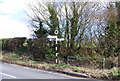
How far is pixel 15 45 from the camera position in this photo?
16891 millimetres

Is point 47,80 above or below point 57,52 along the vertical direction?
below

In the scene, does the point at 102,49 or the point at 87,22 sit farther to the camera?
the point at 87,22

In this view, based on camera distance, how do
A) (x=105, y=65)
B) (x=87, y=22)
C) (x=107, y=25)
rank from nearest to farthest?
(x=105, y=65), (x=107, y=25), (x=87, y=22)

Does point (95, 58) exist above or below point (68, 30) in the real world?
below

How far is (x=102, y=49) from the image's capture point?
481 inches

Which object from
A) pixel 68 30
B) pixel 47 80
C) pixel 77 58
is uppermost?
pixel 68 30

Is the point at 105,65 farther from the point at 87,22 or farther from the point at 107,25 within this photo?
the point at 87,22

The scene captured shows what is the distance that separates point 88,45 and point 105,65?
2607mm

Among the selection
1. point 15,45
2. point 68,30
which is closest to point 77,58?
point 68,30

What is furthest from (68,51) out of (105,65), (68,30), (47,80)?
(47,80)

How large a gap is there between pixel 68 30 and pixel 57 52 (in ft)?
7.60

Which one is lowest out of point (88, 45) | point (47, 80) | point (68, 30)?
point (47, 80)

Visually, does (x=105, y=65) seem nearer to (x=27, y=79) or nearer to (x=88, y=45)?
(x=88, y=45)

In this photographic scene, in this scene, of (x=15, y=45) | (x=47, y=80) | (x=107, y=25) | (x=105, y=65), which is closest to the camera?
(x=47, y=80)
